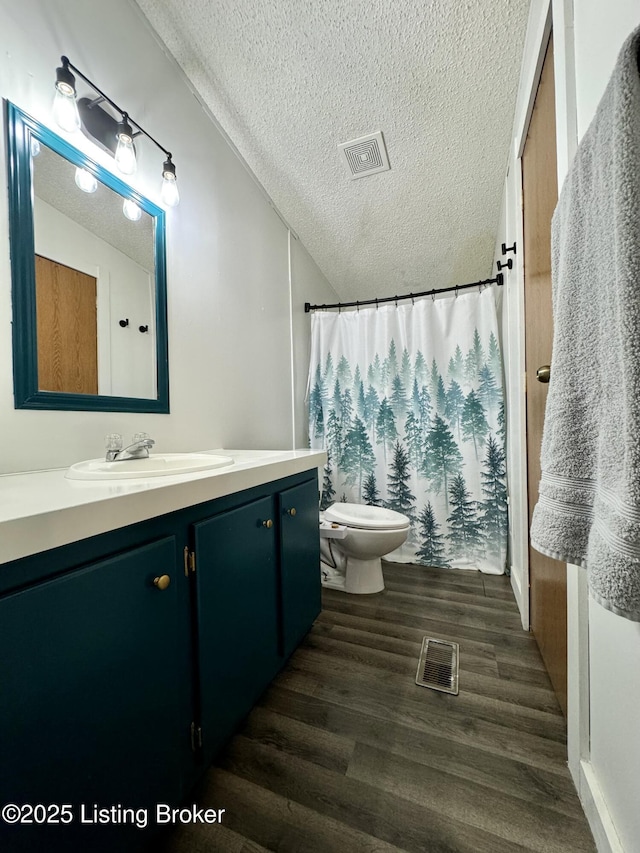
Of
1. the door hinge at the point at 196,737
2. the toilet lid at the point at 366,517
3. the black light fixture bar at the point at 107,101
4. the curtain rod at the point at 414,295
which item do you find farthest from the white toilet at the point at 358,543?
the black light fixture bar at the point at 107,101

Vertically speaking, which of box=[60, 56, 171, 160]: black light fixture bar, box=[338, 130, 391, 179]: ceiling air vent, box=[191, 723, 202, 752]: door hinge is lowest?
box=[191, 723, 202, 752]: door hinge

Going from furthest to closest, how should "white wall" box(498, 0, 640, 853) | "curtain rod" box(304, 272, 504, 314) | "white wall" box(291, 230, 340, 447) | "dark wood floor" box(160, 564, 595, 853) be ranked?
"white wall" box(291, 230, 340, 447)
"curtain rod" box(304, 272, 504, 314)
"dark wood floor" box(160, 564, 595, 853)
"white wall" box(498, 0, 640, 853)

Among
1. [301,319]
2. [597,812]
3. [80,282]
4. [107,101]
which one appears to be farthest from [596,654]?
[301,319]

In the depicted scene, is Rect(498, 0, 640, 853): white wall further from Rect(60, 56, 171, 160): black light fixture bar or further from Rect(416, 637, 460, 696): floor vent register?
Rect(60, 56, 171, 160): black light fixture bar

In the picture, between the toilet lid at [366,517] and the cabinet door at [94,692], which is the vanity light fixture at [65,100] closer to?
the cabinet door at [94,692]

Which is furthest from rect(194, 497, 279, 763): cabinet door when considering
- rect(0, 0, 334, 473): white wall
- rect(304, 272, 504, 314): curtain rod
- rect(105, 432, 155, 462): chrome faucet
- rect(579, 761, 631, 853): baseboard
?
rect(304, 272, 504, 314): curtain rod

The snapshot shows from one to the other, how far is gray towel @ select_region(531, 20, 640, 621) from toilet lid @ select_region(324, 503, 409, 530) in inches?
48.7

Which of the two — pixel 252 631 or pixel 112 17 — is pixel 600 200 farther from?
pixel 112 17

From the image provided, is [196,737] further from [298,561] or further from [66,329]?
[66,329]

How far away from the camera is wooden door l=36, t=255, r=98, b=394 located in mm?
890

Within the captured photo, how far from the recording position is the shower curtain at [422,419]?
6.53ft

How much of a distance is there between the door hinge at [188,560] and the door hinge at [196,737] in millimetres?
362

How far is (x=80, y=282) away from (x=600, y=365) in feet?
4.25

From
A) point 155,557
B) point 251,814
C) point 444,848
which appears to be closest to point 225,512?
point 155,557
